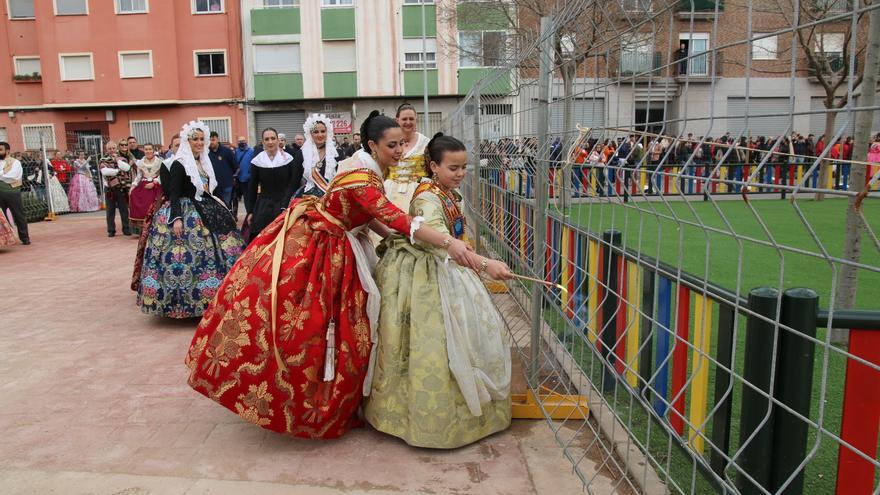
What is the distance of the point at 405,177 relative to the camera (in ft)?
16.9

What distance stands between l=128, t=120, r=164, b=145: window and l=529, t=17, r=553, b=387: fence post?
86.7 feet

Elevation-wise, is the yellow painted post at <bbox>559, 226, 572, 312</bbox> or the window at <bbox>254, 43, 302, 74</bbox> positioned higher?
the window at <bbox>254, 43, 302, 74</bbox>

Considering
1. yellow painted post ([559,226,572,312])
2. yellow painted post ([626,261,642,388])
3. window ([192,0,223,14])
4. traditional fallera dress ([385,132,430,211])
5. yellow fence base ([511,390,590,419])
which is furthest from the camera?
window ([192,0,223,14])

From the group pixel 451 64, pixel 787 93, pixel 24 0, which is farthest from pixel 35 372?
pixel 24 0

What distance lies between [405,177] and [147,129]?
2478cm

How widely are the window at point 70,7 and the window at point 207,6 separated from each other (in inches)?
159

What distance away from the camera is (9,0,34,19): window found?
27.6 metres

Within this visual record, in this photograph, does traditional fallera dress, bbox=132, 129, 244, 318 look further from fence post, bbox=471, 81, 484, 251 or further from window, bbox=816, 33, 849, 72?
window, bbox=816, 33, 849, 72

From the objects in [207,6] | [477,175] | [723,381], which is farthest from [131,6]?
[723,381]

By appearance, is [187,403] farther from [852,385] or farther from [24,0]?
[24,0]

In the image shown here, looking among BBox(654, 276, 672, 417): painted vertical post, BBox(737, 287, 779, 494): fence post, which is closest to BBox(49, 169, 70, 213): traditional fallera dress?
BBox(654, 276, 672, 417): painted vertical post

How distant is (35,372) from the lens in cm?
434

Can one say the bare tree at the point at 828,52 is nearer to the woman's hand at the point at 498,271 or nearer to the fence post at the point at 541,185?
the woman's hand at the point at 498,271

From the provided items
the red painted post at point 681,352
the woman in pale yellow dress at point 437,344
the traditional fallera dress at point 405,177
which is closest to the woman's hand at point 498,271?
the woman in pale yellow dress at point 437,344
